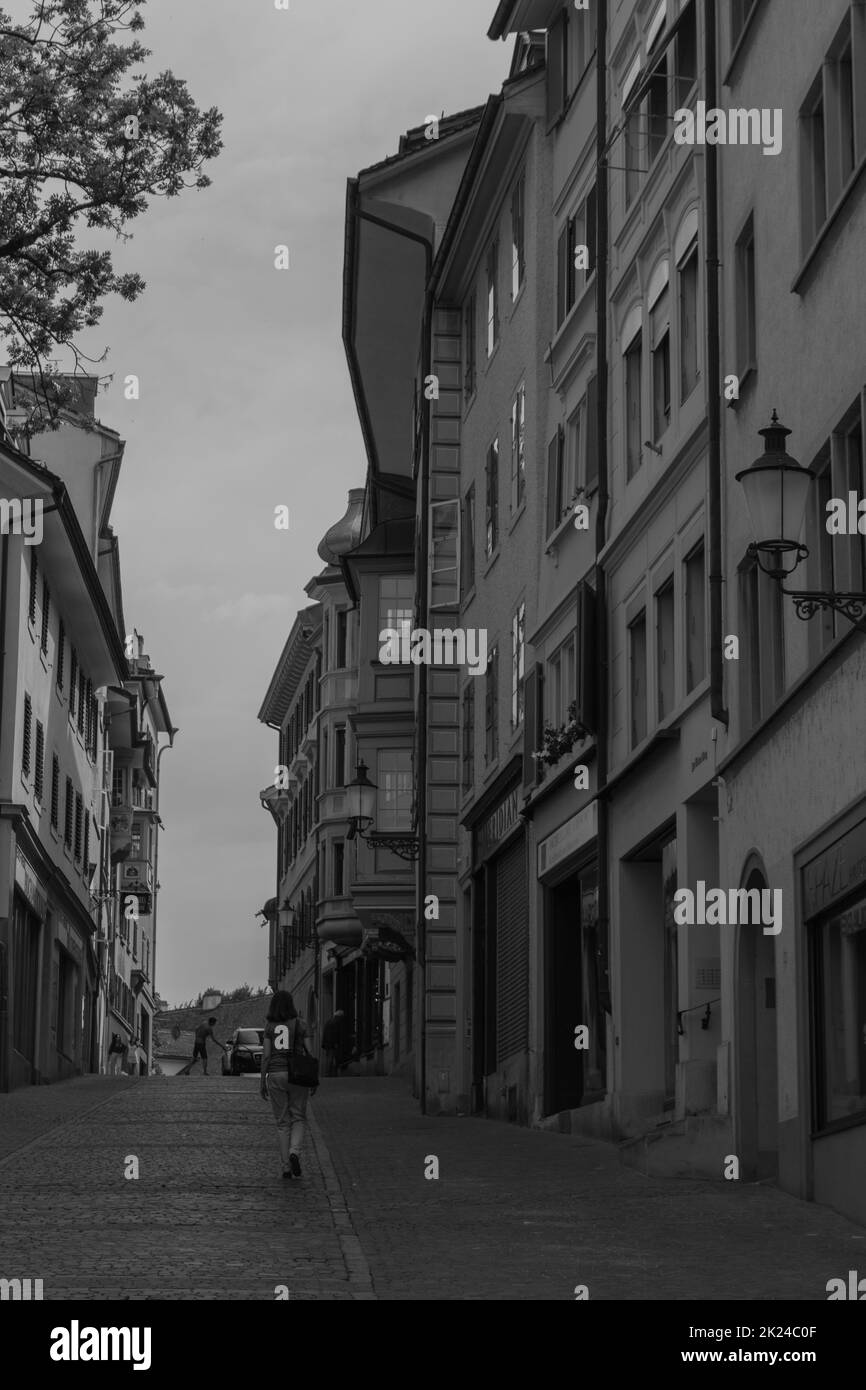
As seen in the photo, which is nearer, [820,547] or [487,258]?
[820,547]

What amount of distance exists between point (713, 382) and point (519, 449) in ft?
37.5

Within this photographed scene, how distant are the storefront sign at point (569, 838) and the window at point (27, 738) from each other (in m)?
15.5

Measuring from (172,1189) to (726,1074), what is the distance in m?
4.72

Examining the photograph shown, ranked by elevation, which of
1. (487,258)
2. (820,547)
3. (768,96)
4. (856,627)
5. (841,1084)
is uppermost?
(487,258)

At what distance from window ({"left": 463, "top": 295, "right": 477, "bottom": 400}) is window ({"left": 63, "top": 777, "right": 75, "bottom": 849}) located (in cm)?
1659

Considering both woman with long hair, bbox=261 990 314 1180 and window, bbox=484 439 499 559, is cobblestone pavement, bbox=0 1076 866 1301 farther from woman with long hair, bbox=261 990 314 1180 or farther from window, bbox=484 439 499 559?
window, bbox=484 439 499 559

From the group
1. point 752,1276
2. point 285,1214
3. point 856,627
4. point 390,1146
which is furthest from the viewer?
point 390,1146

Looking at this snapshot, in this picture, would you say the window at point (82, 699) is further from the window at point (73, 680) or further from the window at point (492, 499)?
the window at point (492, 499)

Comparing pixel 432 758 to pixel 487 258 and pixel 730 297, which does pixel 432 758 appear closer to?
pixel 487 258

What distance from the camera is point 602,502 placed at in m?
26.0

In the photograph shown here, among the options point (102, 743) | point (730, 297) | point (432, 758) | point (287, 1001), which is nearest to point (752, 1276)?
point (287, 1001)

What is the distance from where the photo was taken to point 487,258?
35.5 m

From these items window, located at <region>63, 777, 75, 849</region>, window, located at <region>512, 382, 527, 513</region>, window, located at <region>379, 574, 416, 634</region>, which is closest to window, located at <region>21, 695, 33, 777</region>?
window, located at <region>63, 777, 75, 849</region>
